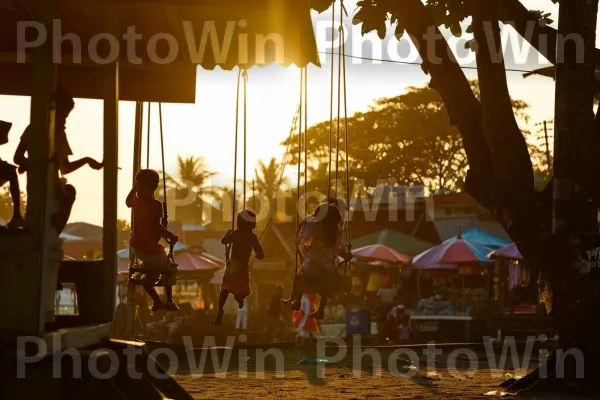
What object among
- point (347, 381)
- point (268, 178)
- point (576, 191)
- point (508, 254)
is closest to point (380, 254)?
point (508, 254)

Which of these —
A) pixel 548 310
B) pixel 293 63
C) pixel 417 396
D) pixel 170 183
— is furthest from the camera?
pixel 170 183

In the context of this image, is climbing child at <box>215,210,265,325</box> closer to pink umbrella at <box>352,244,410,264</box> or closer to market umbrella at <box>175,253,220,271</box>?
market umbrella at <box>175,253,220,271</box>

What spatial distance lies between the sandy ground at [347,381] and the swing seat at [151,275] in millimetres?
1229

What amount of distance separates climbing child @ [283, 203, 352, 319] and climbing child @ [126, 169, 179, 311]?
3466 mm

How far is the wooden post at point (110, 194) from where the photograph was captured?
7133 millimetres

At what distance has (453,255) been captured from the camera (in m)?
31.8

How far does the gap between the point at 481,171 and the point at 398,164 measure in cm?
5813

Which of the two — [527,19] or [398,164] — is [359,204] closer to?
[398,164]

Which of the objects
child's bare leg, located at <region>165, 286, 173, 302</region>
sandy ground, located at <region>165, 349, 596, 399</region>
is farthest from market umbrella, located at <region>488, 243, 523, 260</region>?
child's bare leg, located at <region>165, 286, 173, 302</region>

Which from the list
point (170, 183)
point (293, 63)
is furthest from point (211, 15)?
point (170, 183)

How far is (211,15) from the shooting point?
8.32 metres

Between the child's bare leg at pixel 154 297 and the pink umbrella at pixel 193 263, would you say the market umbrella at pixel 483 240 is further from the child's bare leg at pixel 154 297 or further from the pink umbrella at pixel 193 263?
the child's bare leg at pixel 154 297

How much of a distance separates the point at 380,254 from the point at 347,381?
21127 mm

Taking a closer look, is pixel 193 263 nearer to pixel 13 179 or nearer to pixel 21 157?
pixel 13 179
